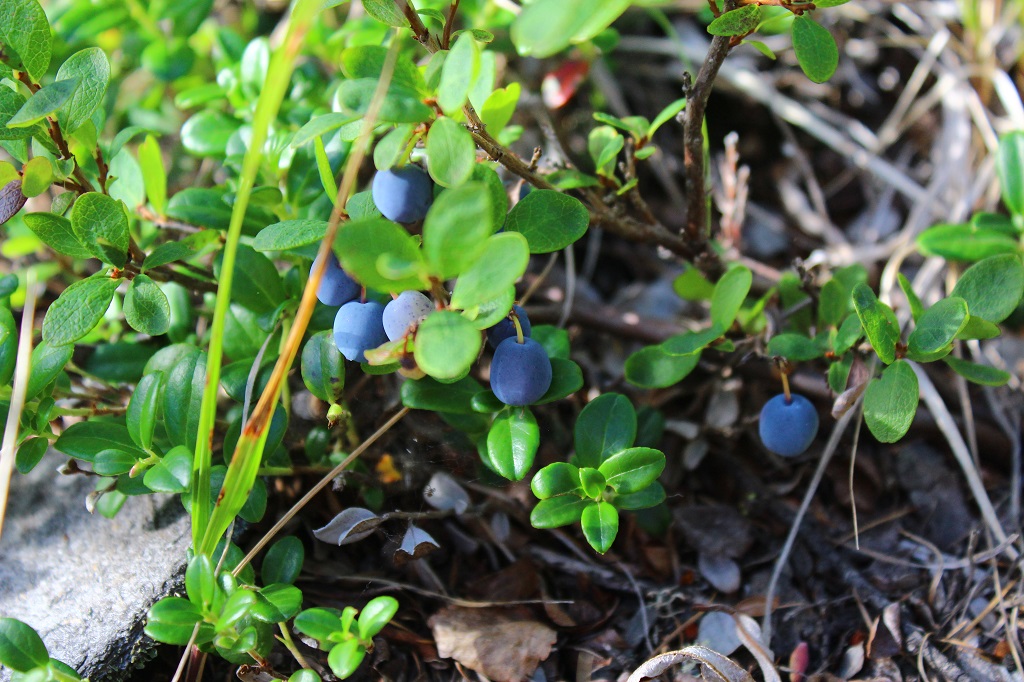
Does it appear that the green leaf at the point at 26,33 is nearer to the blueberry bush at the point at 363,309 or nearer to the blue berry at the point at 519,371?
the blueberry bush at the point at 363,309

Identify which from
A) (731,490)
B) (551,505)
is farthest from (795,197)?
(551,505)

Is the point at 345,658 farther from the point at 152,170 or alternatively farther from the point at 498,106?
the point at 152,170

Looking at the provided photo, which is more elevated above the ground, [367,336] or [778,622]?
[367,336]

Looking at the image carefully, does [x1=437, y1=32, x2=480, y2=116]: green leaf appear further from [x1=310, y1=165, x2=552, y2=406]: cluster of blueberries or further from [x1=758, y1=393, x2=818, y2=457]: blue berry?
[x1=758, y1=393, x2=818, y2=457]: blue berry

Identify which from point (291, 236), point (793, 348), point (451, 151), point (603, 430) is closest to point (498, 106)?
point (451, 151)

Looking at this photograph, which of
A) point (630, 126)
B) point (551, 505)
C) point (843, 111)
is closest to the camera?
point (551, 505)

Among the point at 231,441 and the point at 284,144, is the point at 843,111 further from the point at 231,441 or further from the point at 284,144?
the point at 231,441
